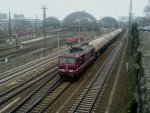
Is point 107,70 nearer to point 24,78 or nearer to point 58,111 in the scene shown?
point 24,78

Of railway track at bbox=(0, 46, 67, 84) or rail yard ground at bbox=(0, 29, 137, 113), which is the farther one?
railway track at bbox=(0, 46, 67, 84)

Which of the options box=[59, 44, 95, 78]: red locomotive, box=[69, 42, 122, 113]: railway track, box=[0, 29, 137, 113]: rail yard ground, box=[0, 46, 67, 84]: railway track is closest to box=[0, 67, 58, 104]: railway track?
box=[0, 29, 137, 113]: rail yard ground

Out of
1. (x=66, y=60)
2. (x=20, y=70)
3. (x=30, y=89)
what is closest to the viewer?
(x=30, y=89)

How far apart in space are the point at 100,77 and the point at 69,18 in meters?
119

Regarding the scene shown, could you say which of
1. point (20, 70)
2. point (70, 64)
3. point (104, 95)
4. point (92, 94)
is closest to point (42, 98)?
point (92, 94)

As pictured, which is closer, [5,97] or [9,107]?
[9,107]

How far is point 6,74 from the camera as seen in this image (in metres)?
30.0

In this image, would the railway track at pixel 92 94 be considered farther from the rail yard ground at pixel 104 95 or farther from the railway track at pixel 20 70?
the railway track at pixel 20 70

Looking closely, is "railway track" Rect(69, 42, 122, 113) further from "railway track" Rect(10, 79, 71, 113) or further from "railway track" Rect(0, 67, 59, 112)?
"railway track" Rect(0, 67, 59, 112)

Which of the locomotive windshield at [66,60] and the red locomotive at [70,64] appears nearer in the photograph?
the red locomotive at [70,64]

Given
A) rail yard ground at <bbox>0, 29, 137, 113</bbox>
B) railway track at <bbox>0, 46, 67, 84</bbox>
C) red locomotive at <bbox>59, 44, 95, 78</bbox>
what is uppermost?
red locomotive at <bbox>59, 44, 95, 78</bbox>

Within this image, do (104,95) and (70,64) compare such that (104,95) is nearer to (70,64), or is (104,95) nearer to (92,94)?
(92,94)

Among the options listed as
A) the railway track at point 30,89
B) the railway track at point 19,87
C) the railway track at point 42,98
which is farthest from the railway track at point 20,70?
the railway track at point 42,98

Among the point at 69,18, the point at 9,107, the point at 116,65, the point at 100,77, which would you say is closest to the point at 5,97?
the point at 9,107
